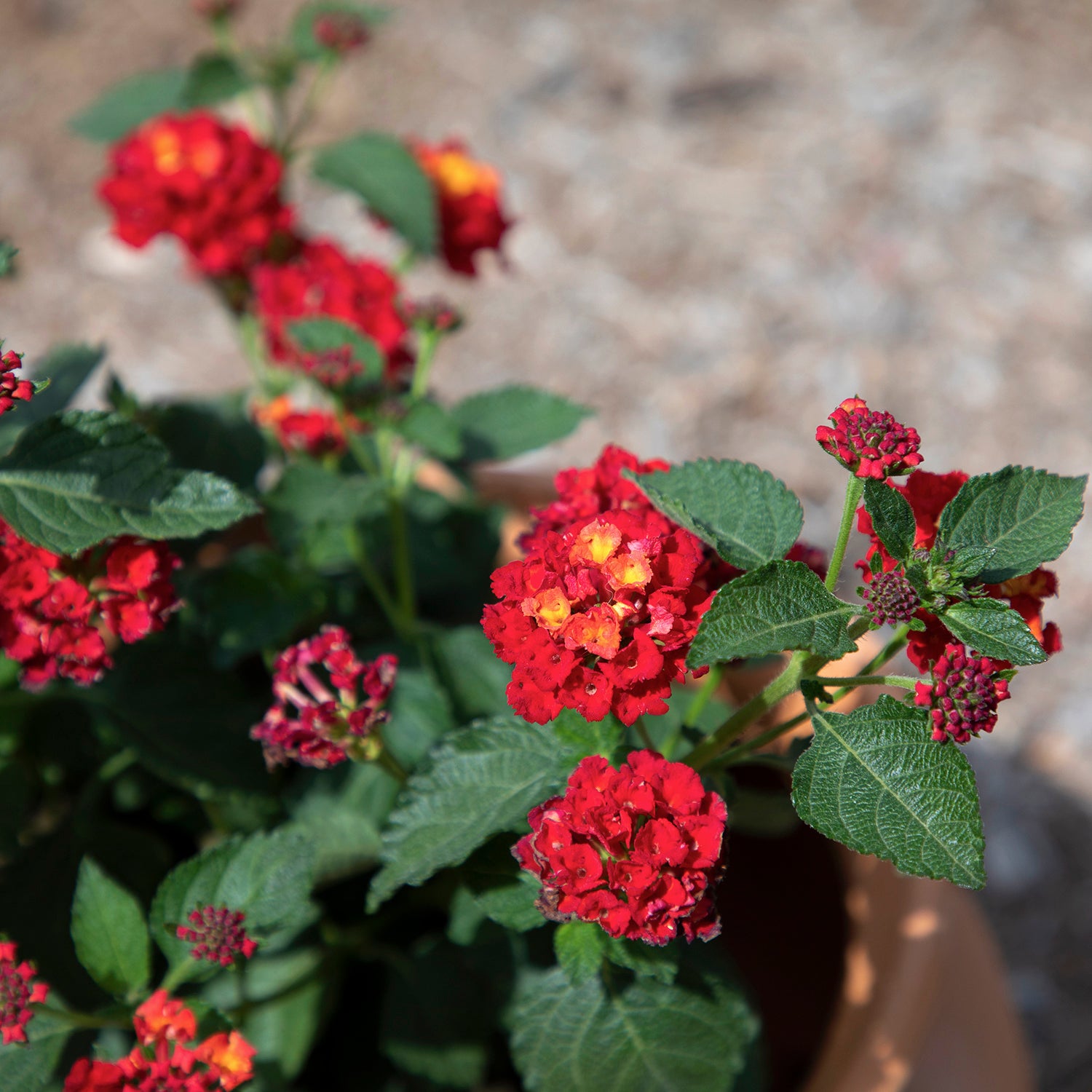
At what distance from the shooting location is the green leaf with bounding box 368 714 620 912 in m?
0.77

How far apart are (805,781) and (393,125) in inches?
94.8

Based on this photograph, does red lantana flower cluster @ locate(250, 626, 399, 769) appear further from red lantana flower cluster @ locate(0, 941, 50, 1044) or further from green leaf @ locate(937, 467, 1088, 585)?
green leaf @ locate(937, 467, 1088, 585)

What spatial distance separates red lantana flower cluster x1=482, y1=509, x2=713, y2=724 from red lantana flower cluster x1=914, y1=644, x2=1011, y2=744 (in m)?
0.15

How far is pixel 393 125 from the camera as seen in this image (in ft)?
8.96

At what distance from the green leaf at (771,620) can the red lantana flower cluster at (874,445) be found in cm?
7

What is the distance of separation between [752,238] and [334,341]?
1.61 m

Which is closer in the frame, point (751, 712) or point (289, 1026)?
point (751, 712)

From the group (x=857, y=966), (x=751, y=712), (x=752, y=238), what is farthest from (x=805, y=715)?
(x=752, y=238)

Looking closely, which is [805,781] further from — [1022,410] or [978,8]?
[978,8]

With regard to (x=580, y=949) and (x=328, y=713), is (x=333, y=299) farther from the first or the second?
(x=580, y=949)

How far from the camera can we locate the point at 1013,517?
73 cm

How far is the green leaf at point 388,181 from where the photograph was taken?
132 cm

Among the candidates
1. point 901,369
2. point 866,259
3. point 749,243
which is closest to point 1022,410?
point 901,369

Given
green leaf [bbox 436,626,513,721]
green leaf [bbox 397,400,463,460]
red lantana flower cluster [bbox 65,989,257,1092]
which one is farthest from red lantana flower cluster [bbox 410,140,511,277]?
red lantana flower cluster [bbox 65,989,257,1092]
